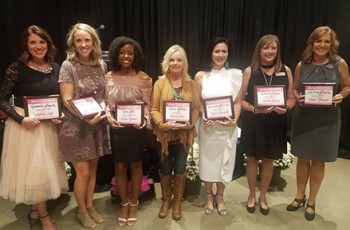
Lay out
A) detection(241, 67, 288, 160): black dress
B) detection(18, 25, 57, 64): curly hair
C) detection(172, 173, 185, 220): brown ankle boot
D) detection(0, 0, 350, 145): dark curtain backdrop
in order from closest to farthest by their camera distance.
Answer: detection(18, 25, 57, 64): curly hair, detection(241, 67, 288, 160): black dress, detection(172, 173, 185, 220): brown ankle boot, detection(0, 0, 350, 145): dark curtain backdrop

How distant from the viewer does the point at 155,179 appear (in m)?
3.18

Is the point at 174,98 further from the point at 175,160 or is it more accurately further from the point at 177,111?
the point at 175,160

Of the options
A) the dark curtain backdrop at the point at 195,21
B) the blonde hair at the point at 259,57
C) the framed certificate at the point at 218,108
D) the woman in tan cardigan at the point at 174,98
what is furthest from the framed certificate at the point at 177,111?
the dark curtain backdrop at the point at 195,21

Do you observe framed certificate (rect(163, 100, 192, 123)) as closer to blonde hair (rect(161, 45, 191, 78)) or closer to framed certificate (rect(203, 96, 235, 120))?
framed certificate (rect(203, 96, 235, 120))

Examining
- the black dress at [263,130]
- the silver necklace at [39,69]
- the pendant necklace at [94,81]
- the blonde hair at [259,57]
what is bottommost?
the black dress at [263,130]

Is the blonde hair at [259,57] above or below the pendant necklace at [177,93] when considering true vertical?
above

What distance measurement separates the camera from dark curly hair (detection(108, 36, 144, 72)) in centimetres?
217

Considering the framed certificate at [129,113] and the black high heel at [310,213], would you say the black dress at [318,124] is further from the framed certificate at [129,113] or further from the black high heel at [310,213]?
the framed certificate at [129,113]

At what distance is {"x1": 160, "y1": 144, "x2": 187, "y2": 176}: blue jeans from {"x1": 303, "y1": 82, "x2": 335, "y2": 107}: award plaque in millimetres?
1018

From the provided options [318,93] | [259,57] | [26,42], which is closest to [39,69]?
[26,42]

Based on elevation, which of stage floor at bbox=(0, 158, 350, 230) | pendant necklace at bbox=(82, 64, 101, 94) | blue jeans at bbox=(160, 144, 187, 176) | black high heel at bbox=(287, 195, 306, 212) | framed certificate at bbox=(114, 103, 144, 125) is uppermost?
pendant necklace at bbox=(82, 64, 101, 94)

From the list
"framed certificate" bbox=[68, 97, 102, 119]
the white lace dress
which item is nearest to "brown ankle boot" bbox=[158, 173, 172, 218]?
the white lace dress

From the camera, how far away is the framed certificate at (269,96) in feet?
7.46

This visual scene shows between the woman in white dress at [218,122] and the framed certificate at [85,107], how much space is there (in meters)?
0.80
